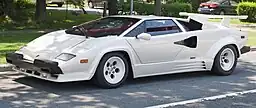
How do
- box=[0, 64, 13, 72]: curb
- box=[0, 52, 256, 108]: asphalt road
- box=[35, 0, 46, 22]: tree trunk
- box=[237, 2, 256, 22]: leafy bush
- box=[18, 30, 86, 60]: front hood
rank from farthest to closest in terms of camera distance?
1. box=[237, 2, 256, 22]: leafy bush
2. box=[35, 0, 46, 22]: tree trunk
3. box=[0, 64, 13, 72]: curb
4. box=[18, 30, 86, 60]: front hood
5. box=[0, 52, 256, 108]: asphalt road

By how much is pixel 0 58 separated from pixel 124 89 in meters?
3.42

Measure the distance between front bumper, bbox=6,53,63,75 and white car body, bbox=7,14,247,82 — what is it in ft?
0.22

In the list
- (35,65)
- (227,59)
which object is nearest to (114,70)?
(35,65)

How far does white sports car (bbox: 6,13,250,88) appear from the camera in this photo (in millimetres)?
7473

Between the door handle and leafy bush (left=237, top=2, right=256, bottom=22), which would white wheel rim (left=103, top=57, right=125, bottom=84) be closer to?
the door handle

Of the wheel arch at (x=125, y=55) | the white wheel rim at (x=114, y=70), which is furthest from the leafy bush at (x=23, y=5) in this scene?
the white wheel rim at (x=114, y=70)

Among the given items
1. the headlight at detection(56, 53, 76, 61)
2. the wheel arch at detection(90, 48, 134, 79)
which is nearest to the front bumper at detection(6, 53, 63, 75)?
the headlight at detection(56, 53, 76, 61)

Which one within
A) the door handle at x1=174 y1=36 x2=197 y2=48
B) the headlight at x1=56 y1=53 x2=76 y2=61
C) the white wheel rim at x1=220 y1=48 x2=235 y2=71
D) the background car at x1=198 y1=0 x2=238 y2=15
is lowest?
the background car at x1=198 y1=0 x2=238 y2=15

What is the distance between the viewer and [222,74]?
9.41m

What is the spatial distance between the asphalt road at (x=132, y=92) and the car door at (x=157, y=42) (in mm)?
498

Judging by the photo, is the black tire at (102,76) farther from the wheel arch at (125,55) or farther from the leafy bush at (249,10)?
the leafy bush at (249,10)

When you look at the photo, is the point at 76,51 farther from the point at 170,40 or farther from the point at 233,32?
the point at 233,32

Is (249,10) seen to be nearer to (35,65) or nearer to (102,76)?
(102,76)

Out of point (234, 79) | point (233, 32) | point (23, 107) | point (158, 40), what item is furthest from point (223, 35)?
point (23, 107)
